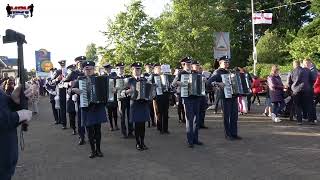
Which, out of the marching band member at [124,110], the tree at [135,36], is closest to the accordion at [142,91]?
the marching band member at [124,110]

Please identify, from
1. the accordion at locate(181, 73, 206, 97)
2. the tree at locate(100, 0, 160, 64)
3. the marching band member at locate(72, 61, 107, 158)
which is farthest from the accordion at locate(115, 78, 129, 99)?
the tree at locate(100, 0, 160, 64)

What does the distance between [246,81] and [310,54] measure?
28911mm

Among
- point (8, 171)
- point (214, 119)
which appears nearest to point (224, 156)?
point (8, 171)

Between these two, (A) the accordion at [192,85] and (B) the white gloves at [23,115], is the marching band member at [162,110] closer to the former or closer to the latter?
(A) the accordion at [192,85]

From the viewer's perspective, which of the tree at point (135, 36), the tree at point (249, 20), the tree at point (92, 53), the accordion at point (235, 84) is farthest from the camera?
the tree at point (92, 53)

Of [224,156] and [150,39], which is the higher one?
[150,39]

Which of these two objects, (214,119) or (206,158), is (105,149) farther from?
Result: (214,119)

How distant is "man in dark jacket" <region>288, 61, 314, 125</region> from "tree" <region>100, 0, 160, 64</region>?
34996 millimetres

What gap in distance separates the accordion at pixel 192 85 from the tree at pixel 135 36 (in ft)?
Result: 124

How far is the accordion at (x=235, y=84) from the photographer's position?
1160 centimetres

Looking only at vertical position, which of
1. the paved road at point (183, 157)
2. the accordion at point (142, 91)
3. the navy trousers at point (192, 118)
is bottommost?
the paved road at point (183, 157)

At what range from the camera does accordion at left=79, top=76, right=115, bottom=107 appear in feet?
32.6

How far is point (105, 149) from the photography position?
36.5 feet

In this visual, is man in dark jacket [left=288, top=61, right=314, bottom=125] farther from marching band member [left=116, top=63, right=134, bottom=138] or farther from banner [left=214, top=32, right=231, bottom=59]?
banner [left=214, top=32, right=231, bottom=59]
